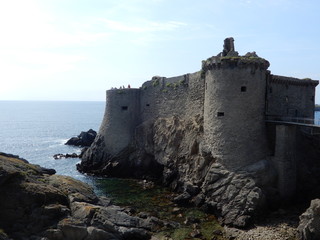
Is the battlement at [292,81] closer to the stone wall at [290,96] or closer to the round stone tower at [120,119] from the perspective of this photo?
the stone wall at [290,96]

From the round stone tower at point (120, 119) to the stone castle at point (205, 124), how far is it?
14 cm

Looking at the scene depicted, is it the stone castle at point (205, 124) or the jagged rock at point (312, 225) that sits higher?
the stone castle at point (205, 124)

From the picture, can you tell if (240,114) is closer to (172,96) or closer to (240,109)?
(240,109)

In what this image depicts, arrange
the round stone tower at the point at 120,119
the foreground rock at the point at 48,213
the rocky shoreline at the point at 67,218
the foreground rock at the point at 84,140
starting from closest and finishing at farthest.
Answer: the foreground rock at the point at 48,213 < the rocky shoreline at the point at 67,218 < the round stone tower at the point at 120,119 < the foreground rock at the point at 84,140

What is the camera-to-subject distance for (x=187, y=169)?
33.7 meters

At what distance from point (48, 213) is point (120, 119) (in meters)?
26.5

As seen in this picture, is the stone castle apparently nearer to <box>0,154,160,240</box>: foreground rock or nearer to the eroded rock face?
the eroded rock face

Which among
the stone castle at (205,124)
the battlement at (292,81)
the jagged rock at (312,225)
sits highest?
the battlement at (292,81)

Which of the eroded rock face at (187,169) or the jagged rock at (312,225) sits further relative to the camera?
the eroded rock face at (187,169)

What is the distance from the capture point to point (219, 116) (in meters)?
29.3

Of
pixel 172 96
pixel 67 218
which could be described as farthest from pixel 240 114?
pixel 67 218

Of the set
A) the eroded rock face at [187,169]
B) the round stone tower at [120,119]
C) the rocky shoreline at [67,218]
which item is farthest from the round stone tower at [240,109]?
the round stone tower at [120,119]

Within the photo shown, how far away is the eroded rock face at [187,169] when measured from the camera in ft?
85.1

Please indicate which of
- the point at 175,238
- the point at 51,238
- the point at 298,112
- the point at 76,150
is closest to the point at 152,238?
the point at 175,238
